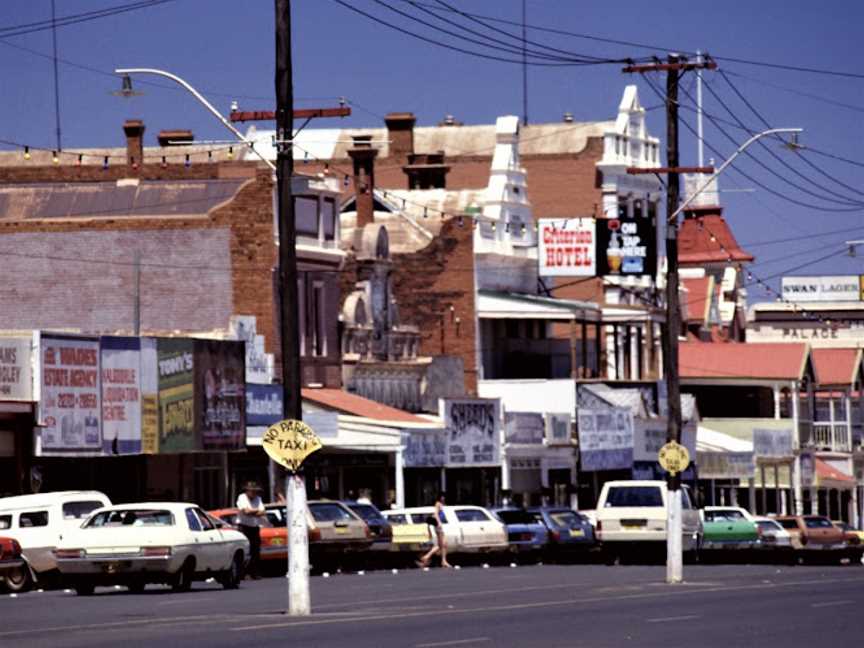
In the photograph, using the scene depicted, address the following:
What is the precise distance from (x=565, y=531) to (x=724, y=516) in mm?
5266

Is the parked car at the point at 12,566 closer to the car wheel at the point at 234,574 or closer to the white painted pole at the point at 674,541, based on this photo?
the car wheel at the point at 234,574

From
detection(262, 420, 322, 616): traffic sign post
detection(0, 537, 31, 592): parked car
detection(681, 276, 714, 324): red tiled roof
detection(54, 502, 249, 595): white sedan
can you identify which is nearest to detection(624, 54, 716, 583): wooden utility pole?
detection(54, 502, 249, 595): white sedan

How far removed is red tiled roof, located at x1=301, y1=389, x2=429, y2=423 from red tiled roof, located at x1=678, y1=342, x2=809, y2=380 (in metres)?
27.4

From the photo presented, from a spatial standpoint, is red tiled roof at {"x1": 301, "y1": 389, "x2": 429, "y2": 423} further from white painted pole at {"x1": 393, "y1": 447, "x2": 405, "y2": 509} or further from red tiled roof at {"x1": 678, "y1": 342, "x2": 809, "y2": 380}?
red tiled roof at {"x1": 678, "y1": 342, "x2": 809, "y2": 380}

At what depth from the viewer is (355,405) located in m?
60.2

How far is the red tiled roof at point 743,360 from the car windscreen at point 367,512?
42846 millimetres

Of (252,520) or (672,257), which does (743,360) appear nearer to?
(672,257)

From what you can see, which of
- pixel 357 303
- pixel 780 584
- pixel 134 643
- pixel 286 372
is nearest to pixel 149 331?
pixel 357 303

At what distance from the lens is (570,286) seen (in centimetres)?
8238

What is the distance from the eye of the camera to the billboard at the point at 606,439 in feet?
233

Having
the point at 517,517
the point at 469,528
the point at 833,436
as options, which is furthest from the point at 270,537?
the point at 833,436

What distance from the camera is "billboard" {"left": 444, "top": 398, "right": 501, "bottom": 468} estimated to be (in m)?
62.7

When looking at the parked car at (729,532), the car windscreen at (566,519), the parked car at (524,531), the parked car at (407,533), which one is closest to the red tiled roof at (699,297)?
the parked car at (729,532)

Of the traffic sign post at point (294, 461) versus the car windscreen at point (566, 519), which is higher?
the traffic sign post at point (294, 461)
